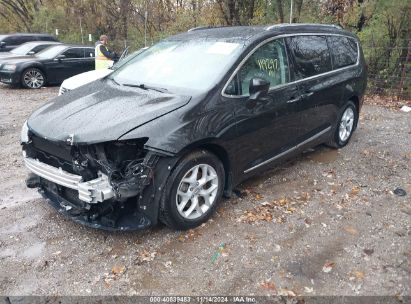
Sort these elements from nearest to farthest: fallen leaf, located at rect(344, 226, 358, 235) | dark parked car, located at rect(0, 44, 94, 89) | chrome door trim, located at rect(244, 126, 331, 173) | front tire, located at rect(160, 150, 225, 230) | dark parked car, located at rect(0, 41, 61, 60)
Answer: front tire, located at rect(160, 150, 225, 230), fallen leaf, located at rect(344, 226, 358, 235), chrome door trim, located at rect(244, 126, 331, 173), dark parked car, located at rect(0, 44, 94, 89), dark parked car, located at rect(0, 41, 61, 60)

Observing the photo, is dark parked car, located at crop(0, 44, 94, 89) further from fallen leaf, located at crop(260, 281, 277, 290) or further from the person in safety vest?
fallen leaf, located at crop(260, 281, 277, 290)

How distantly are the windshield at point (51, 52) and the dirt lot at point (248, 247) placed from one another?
29.4 feet

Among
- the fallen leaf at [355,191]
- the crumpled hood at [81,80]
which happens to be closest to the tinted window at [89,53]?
the crumpled hood at [81,80]

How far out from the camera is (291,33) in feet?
15.4

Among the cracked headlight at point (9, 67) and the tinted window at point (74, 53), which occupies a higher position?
the tinted window at point (74, 53)

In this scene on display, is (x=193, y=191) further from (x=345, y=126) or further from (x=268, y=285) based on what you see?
(x=345, y=126)

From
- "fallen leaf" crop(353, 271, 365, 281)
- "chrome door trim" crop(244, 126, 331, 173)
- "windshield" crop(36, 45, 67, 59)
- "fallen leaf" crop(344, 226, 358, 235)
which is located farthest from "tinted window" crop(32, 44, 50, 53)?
"fallen leaf" crop(353, 271, 365, 281)

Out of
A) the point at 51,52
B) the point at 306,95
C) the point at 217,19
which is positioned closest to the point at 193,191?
the point at 306,95

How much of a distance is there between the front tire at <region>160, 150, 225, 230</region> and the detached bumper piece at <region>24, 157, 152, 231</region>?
0.90ft

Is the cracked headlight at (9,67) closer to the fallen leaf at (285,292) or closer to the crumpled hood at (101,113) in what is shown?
the crumpled hood at (101,113)

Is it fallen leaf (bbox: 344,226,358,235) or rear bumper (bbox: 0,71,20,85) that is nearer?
fallen leaf (bbox: 344,226,358,235)

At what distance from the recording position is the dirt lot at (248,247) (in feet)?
10.2

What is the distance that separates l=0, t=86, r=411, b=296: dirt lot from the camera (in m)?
3.10

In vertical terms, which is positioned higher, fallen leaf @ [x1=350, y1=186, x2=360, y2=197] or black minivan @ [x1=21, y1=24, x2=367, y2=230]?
black minivan @ [x1=21, y1=24, x2=367, y2=230]
